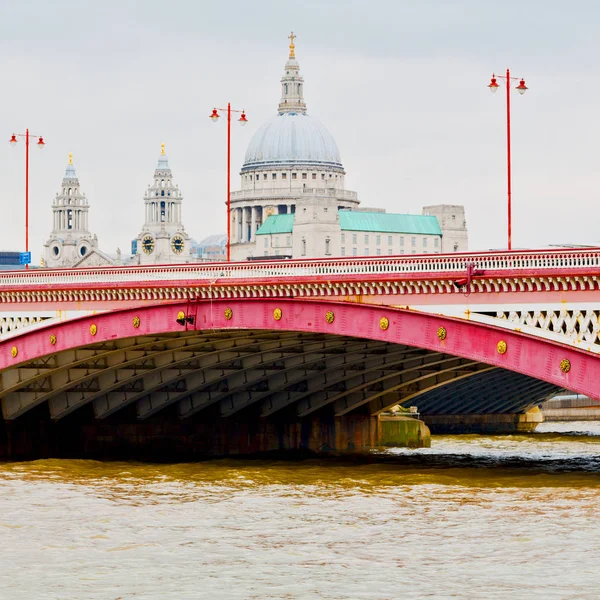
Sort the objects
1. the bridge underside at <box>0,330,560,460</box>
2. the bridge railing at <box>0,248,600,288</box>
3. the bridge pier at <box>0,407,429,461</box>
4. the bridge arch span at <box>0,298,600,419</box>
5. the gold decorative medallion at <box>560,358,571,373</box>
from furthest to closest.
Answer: the bridge pier at <box>0,407,429,461</box> < the bridge underside at <box>0,330,560,460</box> < the bridge arch span at <box>0,298,600,419</box> < the bridge railing at <box>0,248,600,288</box> < the gold decorative medallion at <box>560,358,571,373</box>

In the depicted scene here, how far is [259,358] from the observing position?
2472 inches

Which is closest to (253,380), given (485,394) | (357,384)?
(357,384)

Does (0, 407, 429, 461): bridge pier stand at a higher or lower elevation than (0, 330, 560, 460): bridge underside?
lower

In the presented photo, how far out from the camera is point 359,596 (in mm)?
33688

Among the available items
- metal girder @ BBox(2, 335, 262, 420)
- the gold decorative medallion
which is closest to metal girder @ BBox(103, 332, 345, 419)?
metal girder @ BBox(2, 335, 262, 420)

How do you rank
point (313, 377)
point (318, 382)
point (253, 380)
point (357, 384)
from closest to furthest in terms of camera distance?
point (253, 380) → point (318, 382) → point (313, 377) → point (357, 384)

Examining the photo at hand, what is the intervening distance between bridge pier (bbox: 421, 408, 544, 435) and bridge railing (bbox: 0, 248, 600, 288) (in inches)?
1408

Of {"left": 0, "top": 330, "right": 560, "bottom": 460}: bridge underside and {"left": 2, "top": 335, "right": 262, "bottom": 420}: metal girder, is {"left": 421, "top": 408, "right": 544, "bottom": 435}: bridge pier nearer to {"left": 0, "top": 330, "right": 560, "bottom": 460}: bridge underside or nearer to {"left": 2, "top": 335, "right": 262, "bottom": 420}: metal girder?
{"left": 0, "top": 330, "right": 560, "bottom": 460}: bridge underside

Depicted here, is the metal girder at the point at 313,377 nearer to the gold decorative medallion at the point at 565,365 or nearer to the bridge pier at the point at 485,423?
the gold decorative medallion at the point at 565,365

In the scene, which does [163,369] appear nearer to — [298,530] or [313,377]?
[313,377]

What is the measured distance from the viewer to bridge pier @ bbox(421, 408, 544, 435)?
9244 centimetres

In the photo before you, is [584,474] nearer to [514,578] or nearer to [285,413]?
[285,413]

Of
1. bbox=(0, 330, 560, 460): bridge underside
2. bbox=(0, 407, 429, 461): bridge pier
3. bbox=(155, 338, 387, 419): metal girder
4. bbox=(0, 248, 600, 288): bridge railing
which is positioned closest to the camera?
bbox=(0, 248, 600, 288): bridge railing

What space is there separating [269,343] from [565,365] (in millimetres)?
17732
